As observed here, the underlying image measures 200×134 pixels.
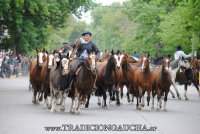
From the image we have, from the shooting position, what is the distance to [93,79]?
19.9 meters

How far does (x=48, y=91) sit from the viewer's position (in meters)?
21.5

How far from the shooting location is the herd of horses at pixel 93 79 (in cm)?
1955

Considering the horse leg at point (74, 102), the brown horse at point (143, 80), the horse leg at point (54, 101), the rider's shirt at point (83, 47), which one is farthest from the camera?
the brown horse at point (143, 80)

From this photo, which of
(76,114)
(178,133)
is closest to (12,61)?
(76,114)

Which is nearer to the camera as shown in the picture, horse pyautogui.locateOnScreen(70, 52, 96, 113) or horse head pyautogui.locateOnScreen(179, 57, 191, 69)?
A: horse pyautogui.locateOnScreen(70, 52, 96, 113)

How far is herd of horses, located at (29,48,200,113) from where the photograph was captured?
19.5 metres

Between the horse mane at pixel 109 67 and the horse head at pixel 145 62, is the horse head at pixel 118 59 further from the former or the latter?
the horse head at pixel 145 62

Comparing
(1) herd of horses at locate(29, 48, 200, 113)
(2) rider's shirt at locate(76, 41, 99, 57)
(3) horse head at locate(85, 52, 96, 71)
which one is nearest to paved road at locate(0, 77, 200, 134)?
(1) herd of horses at locate(29, 48, 200, 113)

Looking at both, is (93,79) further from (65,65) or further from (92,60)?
(65,65)

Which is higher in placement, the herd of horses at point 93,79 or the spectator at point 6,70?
the herd of horses at point 93,79

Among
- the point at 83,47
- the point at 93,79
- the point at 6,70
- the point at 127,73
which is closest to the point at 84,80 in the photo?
the point at 93,79

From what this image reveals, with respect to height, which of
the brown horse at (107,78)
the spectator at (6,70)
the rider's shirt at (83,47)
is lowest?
the spectator at (6,70)

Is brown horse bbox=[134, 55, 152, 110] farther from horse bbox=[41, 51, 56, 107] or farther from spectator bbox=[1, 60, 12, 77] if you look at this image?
spectator bbox=[1, 60, 12, 77]

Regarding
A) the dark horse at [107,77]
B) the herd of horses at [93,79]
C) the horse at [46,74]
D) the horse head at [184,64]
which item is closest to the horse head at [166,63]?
the herd of horses at [93,79]
